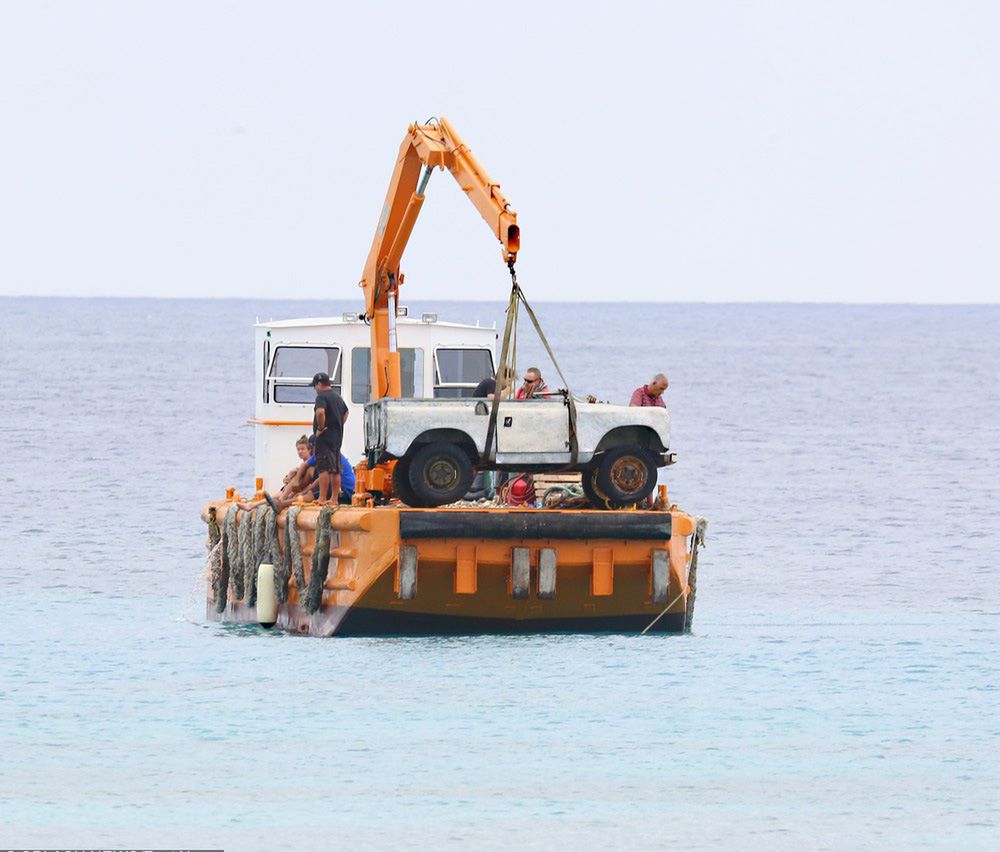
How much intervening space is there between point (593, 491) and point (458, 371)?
4083 millimetres

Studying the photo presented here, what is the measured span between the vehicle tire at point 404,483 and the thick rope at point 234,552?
3.25m

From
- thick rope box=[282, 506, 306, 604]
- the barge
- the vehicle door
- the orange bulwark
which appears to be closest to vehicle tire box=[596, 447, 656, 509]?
the barge

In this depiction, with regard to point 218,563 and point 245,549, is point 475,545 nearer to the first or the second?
point 245,549

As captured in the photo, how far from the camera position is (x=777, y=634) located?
971 inches

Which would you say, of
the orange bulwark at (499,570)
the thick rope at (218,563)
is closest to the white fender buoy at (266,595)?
the orange bulwark at (499,570)

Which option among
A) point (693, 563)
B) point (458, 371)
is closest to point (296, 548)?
point (458, 371)

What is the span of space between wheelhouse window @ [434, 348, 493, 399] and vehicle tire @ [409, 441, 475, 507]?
13.5ft

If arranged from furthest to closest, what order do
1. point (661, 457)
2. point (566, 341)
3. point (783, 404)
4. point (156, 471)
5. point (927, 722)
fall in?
point (566, 341) → point (783, 404) → point (156, 471) → point (661, 457) → point (927, 722)

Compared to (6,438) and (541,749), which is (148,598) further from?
(6,438)

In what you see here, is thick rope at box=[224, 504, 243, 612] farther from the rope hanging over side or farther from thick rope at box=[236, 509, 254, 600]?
the rope hanging over side

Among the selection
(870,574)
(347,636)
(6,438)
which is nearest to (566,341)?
(6,438)

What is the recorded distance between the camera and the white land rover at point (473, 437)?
67.5 ft

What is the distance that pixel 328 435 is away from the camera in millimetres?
22094

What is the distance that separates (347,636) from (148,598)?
256 inches
